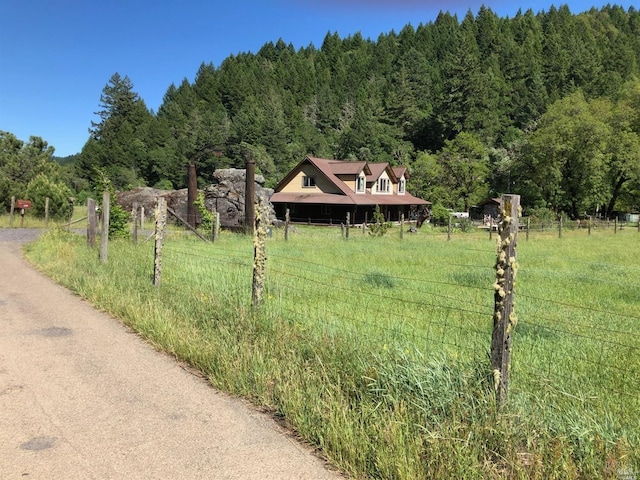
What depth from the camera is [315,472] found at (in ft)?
10.7

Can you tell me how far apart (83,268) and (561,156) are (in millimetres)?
47307

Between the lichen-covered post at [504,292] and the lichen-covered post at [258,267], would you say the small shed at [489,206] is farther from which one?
the lichen-covered post at [504,292]

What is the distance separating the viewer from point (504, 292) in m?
3.48

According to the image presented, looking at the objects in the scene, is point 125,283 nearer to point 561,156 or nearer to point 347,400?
point 347,400

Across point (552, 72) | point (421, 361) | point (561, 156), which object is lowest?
point (421, 361)

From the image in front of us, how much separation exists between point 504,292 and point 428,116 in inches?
3486

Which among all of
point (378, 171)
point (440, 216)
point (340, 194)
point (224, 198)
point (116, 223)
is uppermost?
point (378, 171)

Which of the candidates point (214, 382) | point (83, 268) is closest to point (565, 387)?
point (214, 382)

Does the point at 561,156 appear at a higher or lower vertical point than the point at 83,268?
higher

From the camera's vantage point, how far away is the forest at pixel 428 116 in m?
48.2

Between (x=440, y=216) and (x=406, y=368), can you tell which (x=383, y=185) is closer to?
(x=440, y=216)

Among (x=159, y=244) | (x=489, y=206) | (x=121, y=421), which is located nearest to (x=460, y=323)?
(x=121, y=421)

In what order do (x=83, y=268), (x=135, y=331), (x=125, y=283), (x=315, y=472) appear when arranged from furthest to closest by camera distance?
(x=83, y=268) < (x=125, y=283) < (x=135, y=331) < (x=315, y=472)

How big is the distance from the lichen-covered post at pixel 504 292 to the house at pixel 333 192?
128 ft
